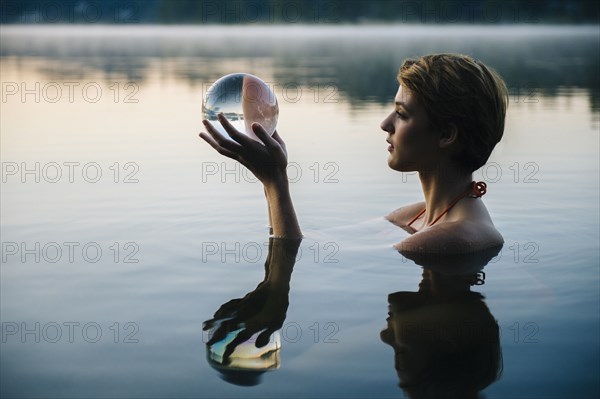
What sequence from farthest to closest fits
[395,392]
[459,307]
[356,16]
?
[356,16] → [459,307] → [395,392]

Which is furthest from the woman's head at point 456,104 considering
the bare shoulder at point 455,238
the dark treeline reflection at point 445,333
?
the dark treeline reflection at point 445,333

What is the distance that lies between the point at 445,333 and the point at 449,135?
1.59m

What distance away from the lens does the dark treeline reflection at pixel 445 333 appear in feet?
12.9

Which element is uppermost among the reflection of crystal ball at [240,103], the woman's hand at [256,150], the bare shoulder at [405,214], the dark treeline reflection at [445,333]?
the reflection of crystal ball at [240,103]

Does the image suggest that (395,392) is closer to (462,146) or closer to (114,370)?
(114,370)

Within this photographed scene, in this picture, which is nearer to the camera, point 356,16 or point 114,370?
point 114,370

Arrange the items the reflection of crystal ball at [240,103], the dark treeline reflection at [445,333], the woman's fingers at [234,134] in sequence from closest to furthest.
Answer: the dark treeline reflection at [445,333] < the woman's fingers at [234,134] < the reflection of crystal ball at [240,103]

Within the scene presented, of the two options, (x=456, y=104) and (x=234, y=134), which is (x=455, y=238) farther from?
(x=234, y=134)

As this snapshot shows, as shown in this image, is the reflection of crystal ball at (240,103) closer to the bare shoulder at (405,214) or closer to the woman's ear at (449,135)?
the woman's ear at (449,135)

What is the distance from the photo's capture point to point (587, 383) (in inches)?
157

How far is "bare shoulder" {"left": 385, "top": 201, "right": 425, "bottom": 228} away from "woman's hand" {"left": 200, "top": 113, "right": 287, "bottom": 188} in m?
1.61

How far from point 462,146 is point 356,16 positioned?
117m

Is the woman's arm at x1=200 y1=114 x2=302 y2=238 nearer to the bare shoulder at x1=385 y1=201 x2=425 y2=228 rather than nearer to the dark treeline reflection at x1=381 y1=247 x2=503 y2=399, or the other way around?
the dark treeline reflection at x1=381 y1=247 x2=503 y2=399

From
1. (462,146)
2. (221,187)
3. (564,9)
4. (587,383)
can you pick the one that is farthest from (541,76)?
(564,9)
